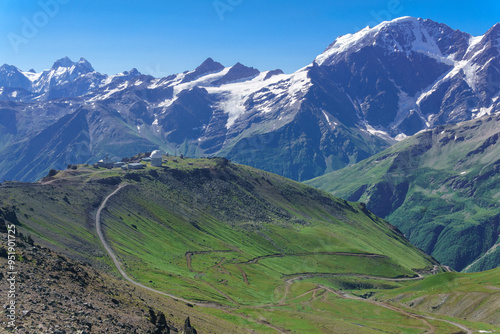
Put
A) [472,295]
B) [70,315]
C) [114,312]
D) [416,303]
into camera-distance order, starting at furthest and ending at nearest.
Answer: [416,303] → [472,295] → [114,312] → [70,315]

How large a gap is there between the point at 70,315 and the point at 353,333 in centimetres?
8673

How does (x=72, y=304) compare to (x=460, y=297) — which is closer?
(x=72, y=304)

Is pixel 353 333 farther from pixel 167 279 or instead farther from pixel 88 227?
pixel 88 227

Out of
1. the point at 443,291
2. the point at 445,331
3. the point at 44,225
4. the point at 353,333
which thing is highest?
the point at 443,291

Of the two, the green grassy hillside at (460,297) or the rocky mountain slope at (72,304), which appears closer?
the rocky mountain slope at (72,304)

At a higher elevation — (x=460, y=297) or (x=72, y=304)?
(x=460, y=297)

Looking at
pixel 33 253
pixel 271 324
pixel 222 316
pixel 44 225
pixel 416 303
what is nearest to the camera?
pixel 33 253

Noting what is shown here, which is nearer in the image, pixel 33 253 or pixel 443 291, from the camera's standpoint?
pixel 33 253

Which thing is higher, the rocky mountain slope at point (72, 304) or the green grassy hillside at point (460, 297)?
the green grassy hillside at point (460, 297)

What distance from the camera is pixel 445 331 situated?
13412 cm

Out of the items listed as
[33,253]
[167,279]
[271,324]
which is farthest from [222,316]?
[33,253]

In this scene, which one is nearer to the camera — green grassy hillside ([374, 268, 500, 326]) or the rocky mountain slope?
the rocky mountain slope

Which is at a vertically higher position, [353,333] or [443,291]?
[443,291]

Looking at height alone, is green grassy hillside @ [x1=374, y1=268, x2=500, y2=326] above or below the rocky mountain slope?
above
